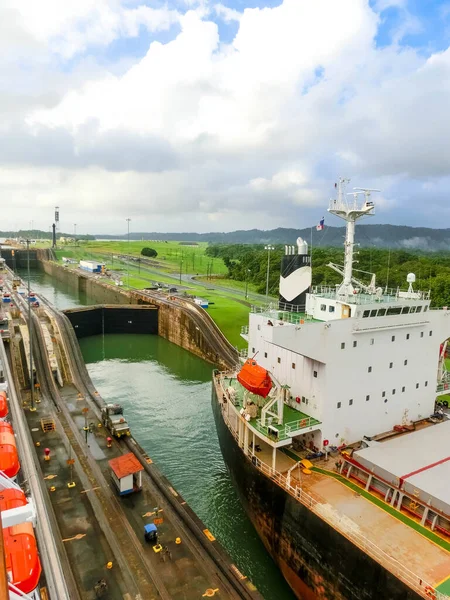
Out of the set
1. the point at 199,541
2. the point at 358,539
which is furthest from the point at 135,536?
the point at 358,539

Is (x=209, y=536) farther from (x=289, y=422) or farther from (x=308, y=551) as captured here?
(x=289, y=422)

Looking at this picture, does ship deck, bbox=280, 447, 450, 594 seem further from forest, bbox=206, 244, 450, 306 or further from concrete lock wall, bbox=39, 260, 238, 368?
forest, bbox=206, 244, 450, 306

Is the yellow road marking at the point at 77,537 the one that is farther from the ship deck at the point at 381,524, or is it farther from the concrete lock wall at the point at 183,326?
the concrete lock wall at the point at 183,326

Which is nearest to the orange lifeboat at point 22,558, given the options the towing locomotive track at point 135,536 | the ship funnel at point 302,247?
the towing locomotive track at point 135,536

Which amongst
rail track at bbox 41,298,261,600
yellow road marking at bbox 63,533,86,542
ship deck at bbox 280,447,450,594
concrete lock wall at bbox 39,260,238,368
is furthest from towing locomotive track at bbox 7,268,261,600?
concrete lock wall at bbox 39,260,238,368

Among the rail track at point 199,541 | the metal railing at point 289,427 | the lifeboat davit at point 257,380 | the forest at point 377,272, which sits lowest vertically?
the rail track at point 199,541
